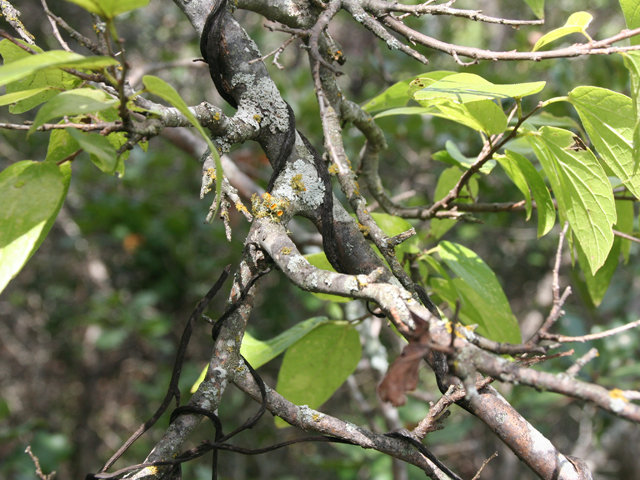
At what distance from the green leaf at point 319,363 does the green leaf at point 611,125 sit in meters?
0.51

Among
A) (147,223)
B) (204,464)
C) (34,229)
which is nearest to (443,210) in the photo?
(34,229)

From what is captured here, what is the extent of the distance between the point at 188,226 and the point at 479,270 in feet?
6.34

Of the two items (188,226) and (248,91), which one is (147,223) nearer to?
(188,226)

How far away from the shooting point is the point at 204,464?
293 cm

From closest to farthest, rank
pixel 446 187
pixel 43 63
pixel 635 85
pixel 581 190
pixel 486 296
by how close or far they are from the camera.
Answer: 1. pixel 43 63
2. pixel 635 85
3. pixel 581 190
4. pixel 486 296
5. pixel 446 187

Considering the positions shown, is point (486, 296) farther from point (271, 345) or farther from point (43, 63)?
point (43, 63)

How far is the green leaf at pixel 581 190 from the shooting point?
634 mm

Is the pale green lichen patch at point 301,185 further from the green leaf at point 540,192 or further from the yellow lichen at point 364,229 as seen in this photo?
the green leaf at point 540,192

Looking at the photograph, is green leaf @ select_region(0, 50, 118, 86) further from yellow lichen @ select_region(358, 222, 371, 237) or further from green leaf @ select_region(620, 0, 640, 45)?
green leaf @ select_region(620, 0, 640, 45)

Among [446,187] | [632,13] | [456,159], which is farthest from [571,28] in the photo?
[446,187]

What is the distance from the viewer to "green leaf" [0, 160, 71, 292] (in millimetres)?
474

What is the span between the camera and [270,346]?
2.65 feet

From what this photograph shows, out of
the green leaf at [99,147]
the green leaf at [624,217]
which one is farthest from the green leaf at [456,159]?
the green leaf at [99,147]

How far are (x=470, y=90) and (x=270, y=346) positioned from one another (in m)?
0.53
